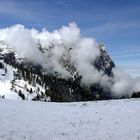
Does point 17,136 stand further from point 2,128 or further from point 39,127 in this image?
point 39,127

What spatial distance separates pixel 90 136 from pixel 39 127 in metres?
4.79

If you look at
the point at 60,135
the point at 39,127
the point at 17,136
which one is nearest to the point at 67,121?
the point at 39,127

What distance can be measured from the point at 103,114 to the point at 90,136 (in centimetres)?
1270

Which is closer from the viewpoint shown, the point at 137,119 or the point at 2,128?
the point at 2,128

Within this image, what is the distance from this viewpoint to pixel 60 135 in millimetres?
22750

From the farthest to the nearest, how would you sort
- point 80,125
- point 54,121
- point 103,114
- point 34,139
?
point 103,114, point 54,121, point 80,125, point 34,139

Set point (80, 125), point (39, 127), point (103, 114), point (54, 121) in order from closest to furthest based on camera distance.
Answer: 1. point (39, 127)
2. point (80, 125)
3. point (54, 121)
4. point (103, 114)

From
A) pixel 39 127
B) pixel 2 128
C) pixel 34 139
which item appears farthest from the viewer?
pixel 39 127

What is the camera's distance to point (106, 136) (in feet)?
74.6

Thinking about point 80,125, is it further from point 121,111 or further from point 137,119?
point 121,111

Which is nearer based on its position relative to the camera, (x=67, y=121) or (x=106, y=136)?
(x=106, y=136)

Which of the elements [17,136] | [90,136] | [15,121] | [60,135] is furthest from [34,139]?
[15,121]

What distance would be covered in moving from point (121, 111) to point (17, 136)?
1889 centimetres

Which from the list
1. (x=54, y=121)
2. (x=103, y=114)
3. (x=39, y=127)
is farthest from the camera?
(x=103, y=114)
